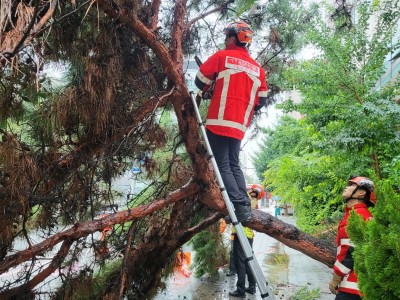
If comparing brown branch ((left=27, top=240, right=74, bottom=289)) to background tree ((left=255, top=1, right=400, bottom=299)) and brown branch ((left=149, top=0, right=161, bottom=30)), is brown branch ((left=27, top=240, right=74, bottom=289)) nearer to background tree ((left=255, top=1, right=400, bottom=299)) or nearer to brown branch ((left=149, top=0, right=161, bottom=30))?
brown branch ((left=149, top=0, right=161, bottom=30))

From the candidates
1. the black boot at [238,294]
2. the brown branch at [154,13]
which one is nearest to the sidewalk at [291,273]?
the black boot at [238,294]

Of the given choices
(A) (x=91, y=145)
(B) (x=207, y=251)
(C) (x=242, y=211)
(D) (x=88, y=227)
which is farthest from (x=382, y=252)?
(B) (x=207, y=251)

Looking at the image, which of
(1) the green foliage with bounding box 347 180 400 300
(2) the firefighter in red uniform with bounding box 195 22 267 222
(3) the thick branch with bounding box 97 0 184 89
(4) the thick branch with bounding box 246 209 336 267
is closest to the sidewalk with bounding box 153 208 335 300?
(4) the thick branch with bounding box 246 209 336 267

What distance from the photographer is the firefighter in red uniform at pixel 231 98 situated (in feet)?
12.3

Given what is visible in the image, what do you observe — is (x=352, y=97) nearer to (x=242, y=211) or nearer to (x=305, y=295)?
(x=242, y=211)

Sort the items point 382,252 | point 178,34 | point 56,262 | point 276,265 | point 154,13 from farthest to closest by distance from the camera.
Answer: point 276,265
point 154,13
point 178,34
point 56,262
point 382,252

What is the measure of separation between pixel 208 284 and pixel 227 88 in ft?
15.4

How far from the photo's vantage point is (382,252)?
159 cm

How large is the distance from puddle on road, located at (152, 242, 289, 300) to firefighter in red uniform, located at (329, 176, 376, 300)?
2852mm

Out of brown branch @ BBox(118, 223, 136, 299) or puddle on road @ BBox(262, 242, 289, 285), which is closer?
brown branch @ BBox(118, 223, 136, 299)

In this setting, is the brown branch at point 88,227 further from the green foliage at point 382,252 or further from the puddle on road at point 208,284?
the green foliage at point 382,252

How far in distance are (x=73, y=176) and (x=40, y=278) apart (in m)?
1.02

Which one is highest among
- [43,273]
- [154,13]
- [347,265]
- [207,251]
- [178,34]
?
[154,13]

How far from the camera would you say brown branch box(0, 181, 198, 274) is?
335 centimetres
